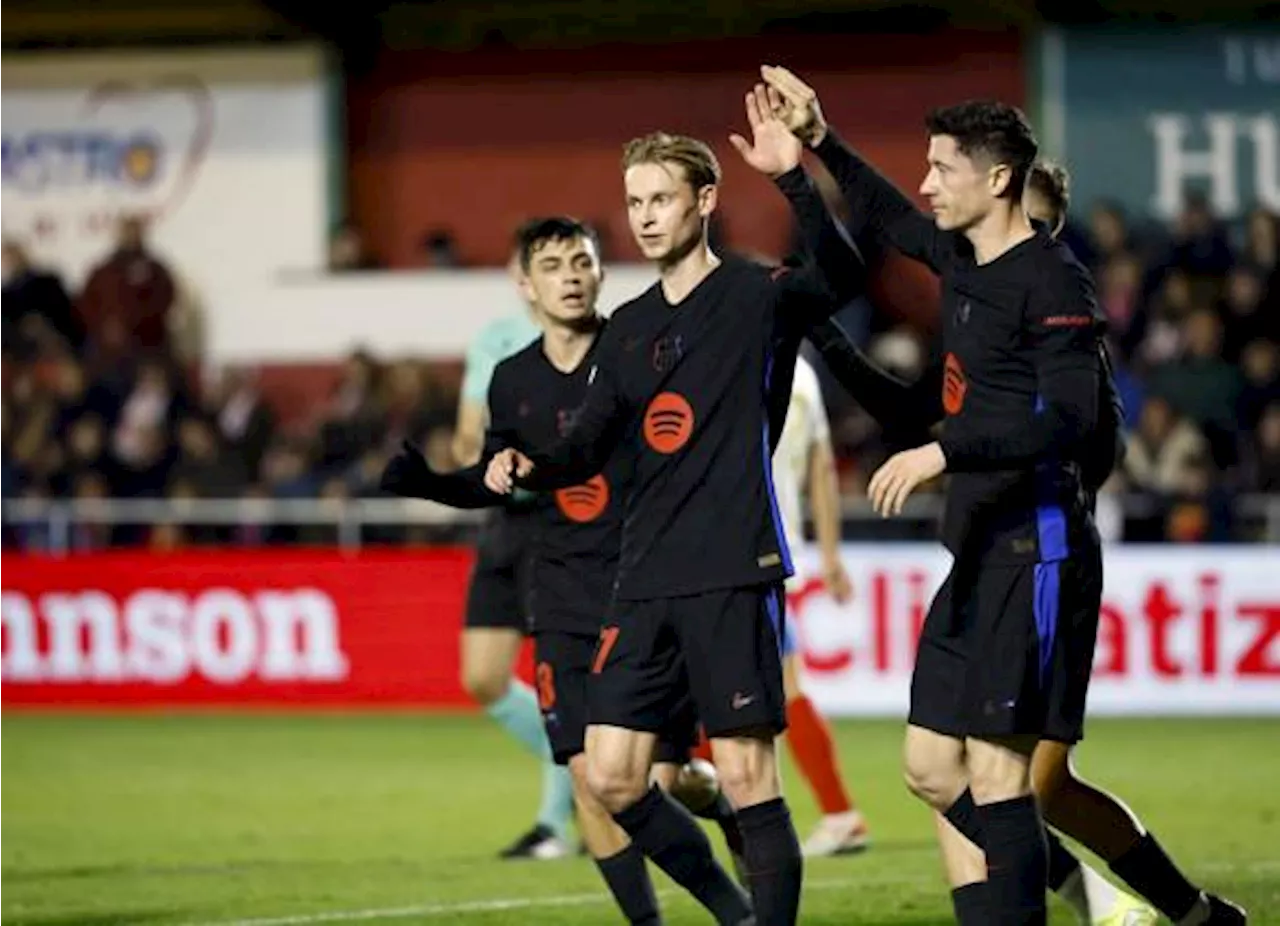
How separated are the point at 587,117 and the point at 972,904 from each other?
17167 mm

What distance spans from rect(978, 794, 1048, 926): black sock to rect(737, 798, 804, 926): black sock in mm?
554

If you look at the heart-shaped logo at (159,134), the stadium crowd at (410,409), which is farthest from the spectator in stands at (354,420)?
the heart-shaped logo at (159,134)

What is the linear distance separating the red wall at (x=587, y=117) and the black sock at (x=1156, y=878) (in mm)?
14841

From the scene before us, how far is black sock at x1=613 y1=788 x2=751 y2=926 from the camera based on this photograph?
8.13m

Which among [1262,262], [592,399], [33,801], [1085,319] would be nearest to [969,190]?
[1085,319]

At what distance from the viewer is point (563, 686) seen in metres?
8.91

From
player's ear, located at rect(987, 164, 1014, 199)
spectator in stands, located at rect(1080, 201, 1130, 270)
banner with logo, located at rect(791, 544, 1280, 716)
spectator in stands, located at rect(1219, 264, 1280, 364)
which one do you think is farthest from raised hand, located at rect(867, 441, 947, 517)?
spectator in stands, located at rect(1080, 201, 1130, 270)

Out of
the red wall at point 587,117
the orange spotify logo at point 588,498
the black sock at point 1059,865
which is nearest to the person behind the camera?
the black sock at point 1059,865

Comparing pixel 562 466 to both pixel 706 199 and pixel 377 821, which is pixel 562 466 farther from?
pixel 377 821

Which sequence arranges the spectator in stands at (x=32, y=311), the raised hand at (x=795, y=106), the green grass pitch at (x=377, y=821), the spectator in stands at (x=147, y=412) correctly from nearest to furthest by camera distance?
1. the raised hand at (x=795, y=106)
2. the green grass pitch at (x=377, y=821)
3. the spectator in stands at (x=147, y=412)
4. the spectator in stands at (x=32, y=311)

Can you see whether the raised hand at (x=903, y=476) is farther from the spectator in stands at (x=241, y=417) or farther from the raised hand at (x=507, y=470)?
the spectator in stands at (x=241, y=417)

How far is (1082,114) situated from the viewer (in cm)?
2295

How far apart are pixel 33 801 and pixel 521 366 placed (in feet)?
17.2

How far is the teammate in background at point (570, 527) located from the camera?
855cm
